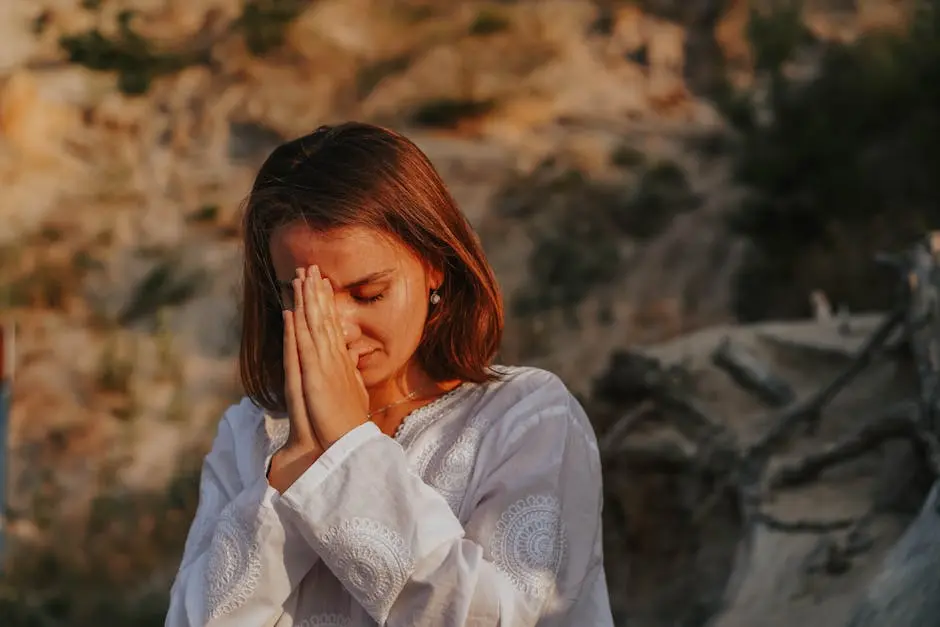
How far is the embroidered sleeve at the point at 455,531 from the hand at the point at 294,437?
5 centimetres

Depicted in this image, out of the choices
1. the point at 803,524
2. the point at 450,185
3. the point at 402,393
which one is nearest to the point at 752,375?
the point at 803,524

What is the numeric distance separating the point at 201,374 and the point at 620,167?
12.3 feet

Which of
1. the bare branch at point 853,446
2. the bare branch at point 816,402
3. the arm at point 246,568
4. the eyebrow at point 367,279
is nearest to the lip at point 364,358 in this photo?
the eyebrow at point 367,279

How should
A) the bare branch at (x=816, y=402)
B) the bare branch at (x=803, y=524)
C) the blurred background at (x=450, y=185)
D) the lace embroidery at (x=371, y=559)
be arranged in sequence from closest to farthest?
the lace embroidery at (x=371, y=559) < the bare branch at (x=803, y=524) < the bare branch at (x=816, y=402) < the blurred background at (x=450, y=185)

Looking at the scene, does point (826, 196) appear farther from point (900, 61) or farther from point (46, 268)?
point (46, 268)

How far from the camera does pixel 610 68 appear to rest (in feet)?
40.2

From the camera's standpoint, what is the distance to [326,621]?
194cm

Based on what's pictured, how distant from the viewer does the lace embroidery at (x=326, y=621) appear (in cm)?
193

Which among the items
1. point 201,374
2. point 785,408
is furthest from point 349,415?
point 201,374

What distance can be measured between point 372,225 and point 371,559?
484mm

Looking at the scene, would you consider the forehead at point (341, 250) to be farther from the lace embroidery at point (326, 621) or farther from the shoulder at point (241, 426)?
the lace embroidery at point (326, 621)

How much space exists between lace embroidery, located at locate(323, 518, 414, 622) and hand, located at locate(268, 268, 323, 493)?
12cm

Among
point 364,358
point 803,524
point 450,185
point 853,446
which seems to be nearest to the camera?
point 364,358

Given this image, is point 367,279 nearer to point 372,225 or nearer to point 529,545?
point 372,225
